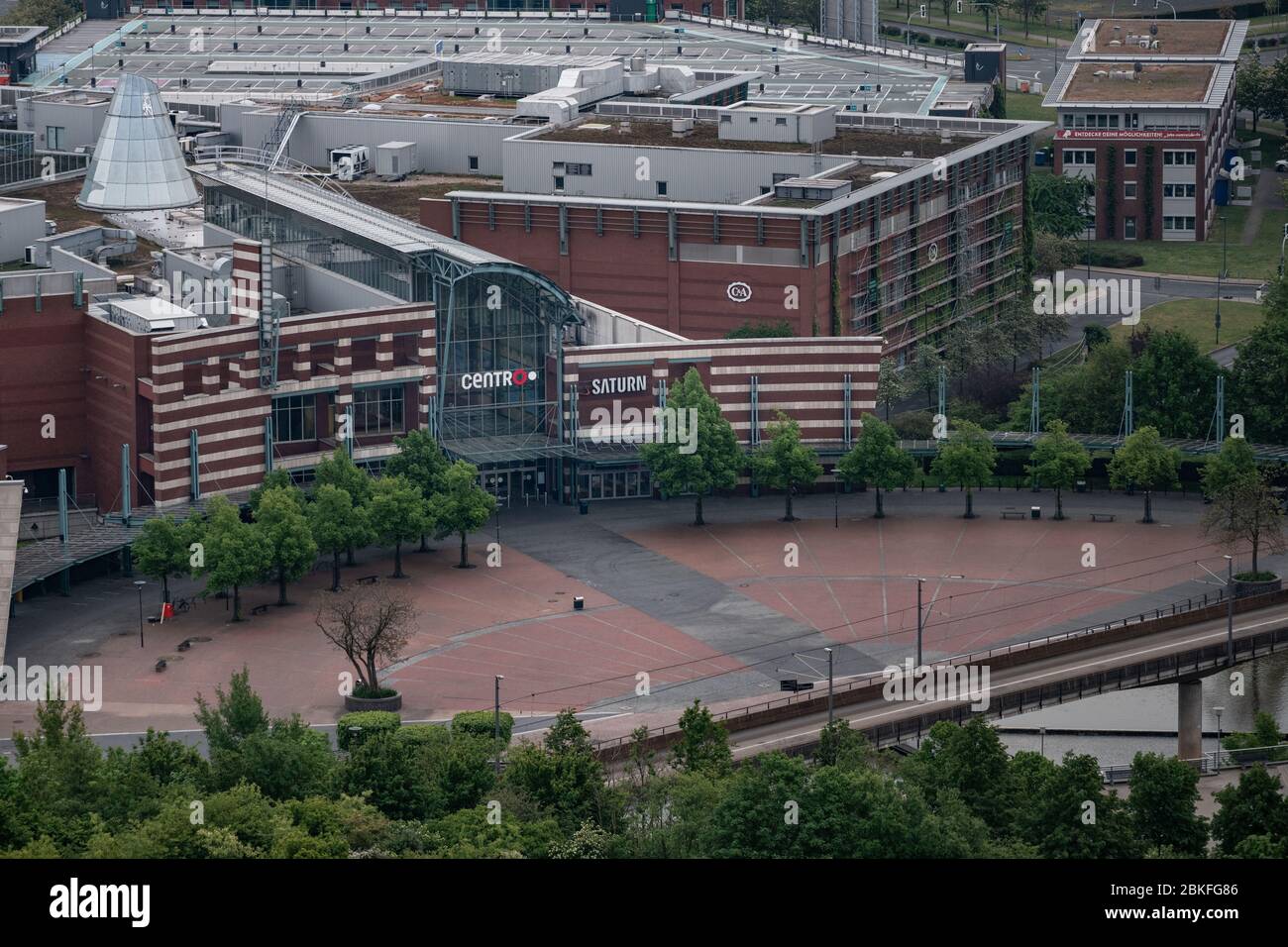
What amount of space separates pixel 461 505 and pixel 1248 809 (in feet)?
146

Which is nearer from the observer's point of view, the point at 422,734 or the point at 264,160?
the point at 422,734

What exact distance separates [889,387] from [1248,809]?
5945 centimetres

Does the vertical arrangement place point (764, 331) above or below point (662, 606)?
above

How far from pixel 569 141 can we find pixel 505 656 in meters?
53.8

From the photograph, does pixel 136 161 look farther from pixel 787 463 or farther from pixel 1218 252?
pixel 1218 252

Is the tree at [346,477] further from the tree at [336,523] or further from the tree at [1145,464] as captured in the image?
the tree at [1145,464]

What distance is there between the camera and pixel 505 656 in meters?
92.1

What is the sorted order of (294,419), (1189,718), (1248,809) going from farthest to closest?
(294,419) < (1189,718) < (1248,809)

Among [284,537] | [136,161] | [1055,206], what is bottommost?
[284,537]

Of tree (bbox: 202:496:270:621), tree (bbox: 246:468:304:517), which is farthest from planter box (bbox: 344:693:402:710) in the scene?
tree (bbox: 246:468:304:517)

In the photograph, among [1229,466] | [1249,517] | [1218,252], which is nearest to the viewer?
[1249,517]

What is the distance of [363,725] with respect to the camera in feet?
259

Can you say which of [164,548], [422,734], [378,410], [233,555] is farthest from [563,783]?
[378,410]
